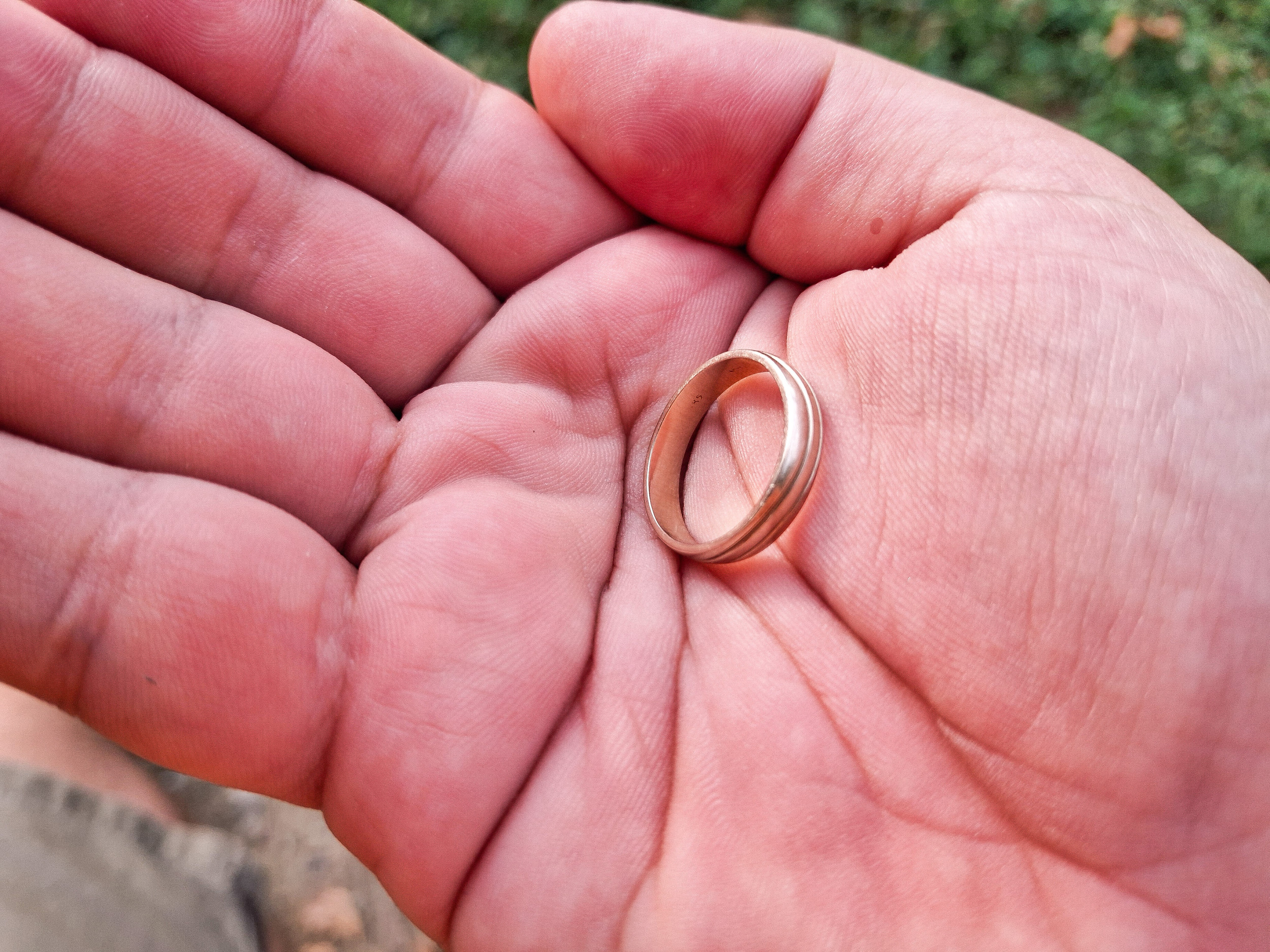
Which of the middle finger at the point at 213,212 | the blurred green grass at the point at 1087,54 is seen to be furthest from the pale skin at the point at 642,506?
the blurred green grass at the point at 1087,54

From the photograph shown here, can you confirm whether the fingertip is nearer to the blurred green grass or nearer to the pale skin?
the pale skin

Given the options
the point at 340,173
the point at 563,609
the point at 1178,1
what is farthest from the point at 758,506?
the point at 1178,1

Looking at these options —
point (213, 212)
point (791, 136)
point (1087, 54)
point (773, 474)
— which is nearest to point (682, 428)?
point (773, 474)

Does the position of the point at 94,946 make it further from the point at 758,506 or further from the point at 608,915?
the point at 758,506

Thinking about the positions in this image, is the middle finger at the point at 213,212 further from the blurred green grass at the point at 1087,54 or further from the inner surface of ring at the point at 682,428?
the blurred green grass at the point at 1087,54

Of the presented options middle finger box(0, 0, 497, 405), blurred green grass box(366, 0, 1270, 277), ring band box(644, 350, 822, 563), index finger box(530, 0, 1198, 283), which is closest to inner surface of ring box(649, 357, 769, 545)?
ring band box(644, 350, 822, 563)
